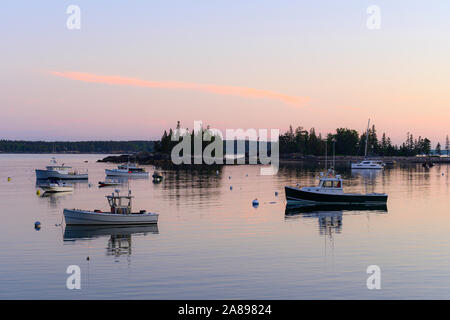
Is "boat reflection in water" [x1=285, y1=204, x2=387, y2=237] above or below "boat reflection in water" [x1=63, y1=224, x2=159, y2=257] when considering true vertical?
below

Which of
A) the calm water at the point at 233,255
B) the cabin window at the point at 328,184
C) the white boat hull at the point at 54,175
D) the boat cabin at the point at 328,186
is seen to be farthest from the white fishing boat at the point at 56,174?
the cabin window at the point at 328,184

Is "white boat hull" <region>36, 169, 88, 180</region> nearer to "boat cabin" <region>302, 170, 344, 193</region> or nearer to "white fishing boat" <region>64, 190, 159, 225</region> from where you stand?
"boat cabin" <region>302, 170, 344, 193</region>

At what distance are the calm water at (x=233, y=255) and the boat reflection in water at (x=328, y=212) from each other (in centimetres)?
26

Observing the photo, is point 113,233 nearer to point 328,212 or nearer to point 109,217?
point 109,217

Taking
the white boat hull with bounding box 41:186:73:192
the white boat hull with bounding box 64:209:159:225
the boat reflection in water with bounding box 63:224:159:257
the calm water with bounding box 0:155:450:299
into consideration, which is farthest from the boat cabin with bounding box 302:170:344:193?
the white boat hull with bounding box 41:186:73:192

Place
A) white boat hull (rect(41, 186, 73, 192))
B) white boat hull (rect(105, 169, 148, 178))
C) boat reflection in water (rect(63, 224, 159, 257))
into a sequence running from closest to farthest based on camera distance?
1. boat reflection in water (rect(63, 224, 159, 257))
2. white boat hull (rect(41, 186, 73, 192))
3. white boat hull (rect(105, 169, 148, 178))

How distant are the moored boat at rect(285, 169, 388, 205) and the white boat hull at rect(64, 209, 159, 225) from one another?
29890mm

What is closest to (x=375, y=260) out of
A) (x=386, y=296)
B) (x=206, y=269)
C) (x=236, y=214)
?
(x=386, y=296)

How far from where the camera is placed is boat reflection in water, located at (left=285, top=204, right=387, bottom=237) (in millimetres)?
57531

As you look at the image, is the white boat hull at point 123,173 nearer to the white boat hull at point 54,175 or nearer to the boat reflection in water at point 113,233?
the white boat hull at point 54,175

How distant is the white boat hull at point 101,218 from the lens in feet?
169

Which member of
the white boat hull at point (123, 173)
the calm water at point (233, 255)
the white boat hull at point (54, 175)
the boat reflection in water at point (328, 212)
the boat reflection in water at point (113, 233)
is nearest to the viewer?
the calm water at point (233, 255)
